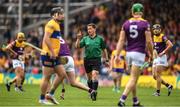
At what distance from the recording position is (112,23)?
4275cm

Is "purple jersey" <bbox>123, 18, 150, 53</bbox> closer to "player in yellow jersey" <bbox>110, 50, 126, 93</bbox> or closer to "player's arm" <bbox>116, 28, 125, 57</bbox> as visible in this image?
"player's arm" <bbox>116, 28, 125, 57</bbox>

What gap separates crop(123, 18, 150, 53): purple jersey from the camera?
18281 mm

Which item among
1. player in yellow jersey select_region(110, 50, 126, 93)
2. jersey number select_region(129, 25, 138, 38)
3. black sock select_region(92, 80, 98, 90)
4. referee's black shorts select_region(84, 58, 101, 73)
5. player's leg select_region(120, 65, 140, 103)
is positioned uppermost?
jersey number select_region(129, 25, 138, 38)

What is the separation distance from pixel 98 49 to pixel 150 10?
17651 millimetres

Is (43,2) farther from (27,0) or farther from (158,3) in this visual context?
(158,3)

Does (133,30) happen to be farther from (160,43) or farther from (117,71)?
(117,71)

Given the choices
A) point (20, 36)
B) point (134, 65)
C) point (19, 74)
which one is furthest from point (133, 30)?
point (19, 74)

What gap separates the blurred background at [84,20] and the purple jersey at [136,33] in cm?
1859

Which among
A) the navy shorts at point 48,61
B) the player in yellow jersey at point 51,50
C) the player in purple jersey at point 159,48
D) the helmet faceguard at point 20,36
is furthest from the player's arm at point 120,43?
the helmet faceguard at point 20,36

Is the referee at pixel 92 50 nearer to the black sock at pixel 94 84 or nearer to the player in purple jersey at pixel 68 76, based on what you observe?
the black sock at pixel 94 84

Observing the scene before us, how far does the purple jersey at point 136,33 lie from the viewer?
720 inches

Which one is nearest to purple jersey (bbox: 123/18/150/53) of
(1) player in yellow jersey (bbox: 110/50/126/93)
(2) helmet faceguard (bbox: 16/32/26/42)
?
(2) helmet faceguard (bbox: 16/32/26/42)

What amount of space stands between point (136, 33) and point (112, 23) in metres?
24.5

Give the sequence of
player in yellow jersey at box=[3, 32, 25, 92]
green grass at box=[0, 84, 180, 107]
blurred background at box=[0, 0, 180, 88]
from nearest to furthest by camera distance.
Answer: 1. green grass at box=[0, 84, 180, 107]
2. player in yellow jersey at box=[3, 32, 25, 92]
3. blurred background at box=[0, 0, 180, 88]
